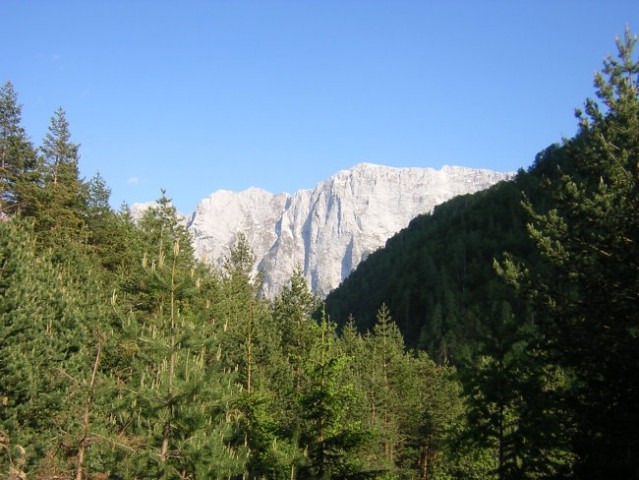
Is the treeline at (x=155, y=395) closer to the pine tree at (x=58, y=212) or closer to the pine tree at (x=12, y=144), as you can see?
the pine tree at (x=58, y=212)

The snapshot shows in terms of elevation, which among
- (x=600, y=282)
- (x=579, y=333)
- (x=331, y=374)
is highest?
(x=600, y=282)

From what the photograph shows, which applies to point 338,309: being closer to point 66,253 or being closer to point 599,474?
point 66,253

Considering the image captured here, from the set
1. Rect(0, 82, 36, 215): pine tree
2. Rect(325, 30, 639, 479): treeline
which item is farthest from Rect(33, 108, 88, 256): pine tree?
Rect(325, 30, 639, 479): treeline

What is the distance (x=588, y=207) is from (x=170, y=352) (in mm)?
12019

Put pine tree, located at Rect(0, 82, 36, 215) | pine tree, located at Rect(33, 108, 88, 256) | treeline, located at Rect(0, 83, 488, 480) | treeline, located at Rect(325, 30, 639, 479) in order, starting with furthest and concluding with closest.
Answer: pine tree, located at Rect(0, 82, 36, 215), pine tree, located at Rect(33, 108, 88, 256), treeline, located at Rect(325, 30, 639, 479), treeline, located at Rect(0, 83, 488, 480)

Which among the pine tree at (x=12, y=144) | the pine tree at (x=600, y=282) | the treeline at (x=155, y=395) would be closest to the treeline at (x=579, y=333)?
the pine tree at (x=600, y=282)

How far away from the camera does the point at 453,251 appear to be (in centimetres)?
14438

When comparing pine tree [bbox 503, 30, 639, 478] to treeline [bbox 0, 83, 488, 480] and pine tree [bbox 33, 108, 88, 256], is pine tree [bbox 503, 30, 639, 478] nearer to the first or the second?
treeline [bbox 0, 83, 488, 480]

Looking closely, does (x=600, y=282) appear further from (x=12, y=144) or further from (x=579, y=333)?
(x=12, y=144)

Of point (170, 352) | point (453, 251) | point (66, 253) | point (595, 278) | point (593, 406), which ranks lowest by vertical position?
point (593, 406)

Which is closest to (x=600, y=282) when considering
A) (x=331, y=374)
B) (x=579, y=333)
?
(x=579, y=333)

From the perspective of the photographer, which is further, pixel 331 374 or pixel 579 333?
pixel 331 374

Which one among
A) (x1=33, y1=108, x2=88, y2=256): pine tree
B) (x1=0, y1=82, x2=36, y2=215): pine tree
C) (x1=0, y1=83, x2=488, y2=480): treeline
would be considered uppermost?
(x1=0, y1=82, x2=36, y2=215): pine tree

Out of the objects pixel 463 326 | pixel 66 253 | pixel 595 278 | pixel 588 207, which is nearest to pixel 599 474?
pixel 595 278
